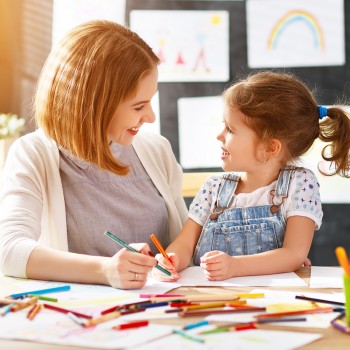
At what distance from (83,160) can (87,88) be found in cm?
21

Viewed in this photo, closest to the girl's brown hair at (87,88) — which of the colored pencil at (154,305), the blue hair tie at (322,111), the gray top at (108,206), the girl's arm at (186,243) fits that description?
the gray top at (108,206)

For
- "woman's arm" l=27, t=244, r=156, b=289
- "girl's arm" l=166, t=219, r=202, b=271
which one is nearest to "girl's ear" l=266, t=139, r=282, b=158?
"girl's arm" l=166, t=219, r=202, b=271

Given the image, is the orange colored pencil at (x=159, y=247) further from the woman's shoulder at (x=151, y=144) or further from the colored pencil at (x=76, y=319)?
the woman's shoulder at (x=151, y=144)

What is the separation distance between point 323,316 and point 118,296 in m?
0.38

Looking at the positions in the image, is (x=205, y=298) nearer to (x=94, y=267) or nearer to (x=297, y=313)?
(x=297, y=313)

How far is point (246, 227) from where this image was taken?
1.69 m

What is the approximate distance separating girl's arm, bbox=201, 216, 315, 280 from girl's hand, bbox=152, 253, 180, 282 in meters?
0.07

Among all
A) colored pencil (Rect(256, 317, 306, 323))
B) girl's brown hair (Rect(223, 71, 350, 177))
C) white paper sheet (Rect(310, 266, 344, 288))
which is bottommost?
white paper sheet (Rect(310, 266, 344, 288))

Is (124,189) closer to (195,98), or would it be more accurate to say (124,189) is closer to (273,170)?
(273,170)

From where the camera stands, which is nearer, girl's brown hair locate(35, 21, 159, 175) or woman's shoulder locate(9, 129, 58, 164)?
girl's brown hair locate(35, 21, 159, 175)

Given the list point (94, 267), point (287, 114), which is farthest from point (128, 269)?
point (287, 114)

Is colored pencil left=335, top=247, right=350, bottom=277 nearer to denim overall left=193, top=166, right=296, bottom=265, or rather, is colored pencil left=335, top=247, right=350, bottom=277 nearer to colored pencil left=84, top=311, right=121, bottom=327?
colored pencil left=84, top=311, right=121, bottom=327

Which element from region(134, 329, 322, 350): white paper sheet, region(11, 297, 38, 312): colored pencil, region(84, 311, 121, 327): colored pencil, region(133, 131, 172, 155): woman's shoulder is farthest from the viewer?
region(133, 131, 172, 155): woman's shoulder

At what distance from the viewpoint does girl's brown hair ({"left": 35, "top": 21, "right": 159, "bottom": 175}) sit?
1.61m
